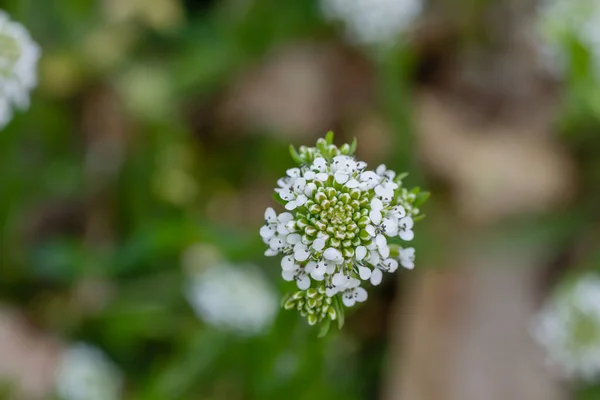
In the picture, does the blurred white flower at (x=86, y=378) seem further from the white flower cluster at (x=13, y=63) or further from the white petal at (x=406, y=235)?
the white petal at (x=406, y=235)

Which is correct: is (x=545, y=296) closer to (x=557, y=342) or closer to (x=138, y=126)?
(x=557, y=342)

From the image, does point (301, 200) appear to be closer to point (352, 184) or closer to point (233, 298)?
point (352, 184)

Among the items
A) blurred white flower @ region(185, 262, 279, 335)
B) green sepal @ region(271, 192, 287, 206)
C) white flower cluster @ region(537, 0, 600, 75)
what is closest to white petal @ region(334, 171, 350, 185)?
green sepal @ region(271, 192, 287, 206)

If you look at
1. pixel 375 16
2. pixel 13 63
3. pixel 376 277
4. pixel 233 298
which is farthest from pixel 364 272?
A: pixel 375 16

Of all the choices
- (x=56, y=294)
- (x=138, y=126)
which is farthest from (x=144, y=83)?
(x=56, y=294)

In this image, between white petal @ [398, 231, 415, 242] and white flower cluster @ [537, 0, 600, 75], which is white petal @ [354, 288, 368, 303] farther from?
white flower cluster @ [537, 0, 600, 75]

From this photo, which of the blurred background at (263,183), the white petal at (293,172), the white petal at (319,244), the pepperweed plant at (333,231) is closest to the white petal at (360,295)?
the pepperweed plant at (333,231)

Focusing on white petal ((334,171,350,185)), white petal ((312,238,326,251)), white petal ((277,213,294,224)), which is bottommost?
white petal ((312,238,326,251))
